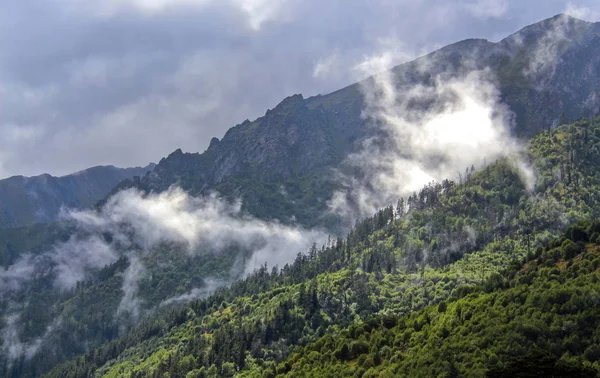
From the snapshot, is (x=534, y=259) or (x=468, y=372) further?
(x=534, y=259)

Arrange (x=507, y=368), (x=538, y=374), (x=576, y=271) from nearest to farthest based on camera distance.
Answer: (x=538, y=374), (x=507, y=368), (x=576, y=271)

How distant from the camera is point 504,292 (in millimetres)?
172250

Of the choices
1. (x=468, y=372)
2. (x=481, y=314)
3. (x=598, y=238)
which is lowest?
(x=468, y=372)

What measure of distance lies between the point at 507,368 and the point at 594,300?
57.0 m

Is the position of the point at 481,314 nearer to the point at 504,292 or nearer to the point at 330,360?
the point at 504,292

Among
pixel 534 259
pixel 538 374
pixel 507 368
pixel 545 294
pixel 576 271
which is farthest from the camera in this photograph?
pixel 534 259

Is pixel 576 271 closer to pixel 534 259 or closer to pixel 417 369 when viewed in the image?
pixel 534 259

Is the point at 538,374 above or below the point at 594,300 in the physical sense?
below

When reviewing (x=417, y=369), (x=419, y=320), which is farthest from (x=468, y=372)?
(x=419, y=320)

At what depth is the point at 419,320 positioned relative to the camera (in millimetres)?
185625

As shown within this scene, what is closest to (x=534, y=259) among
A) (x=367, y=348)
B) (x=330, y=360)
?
(x=367, y=348)

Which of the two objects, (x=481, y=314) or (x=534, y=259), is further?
(x=534, y=259)

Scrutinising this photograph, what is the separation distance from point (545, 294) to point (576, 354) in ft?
86.6

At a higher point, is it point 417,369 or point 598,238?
point 598,238
